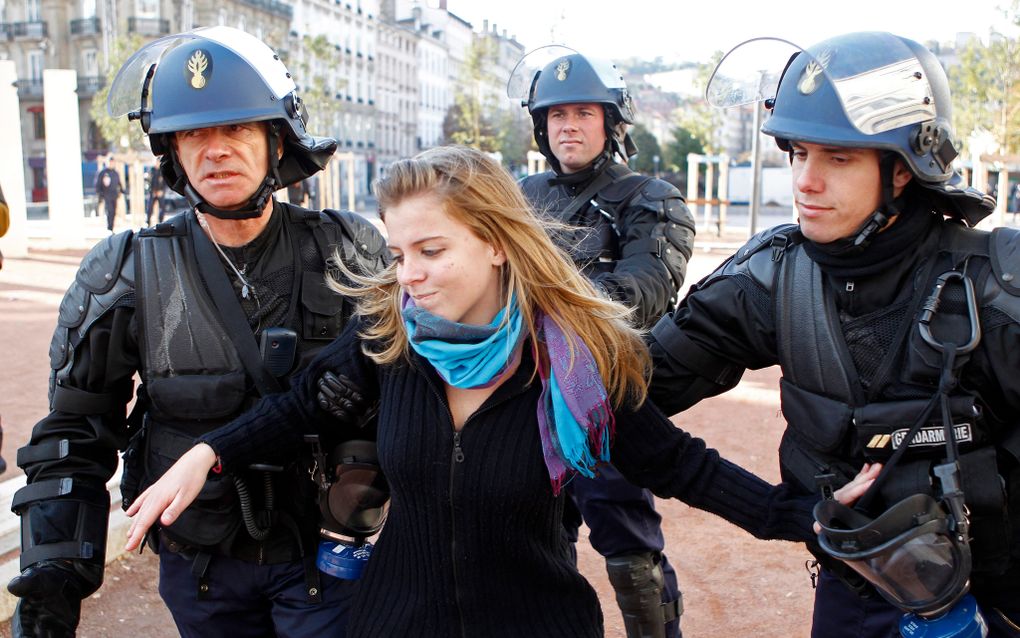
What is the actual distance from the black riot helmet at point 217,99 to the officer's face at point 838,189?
1.38 meters

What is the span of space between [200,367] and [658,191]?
210 cm

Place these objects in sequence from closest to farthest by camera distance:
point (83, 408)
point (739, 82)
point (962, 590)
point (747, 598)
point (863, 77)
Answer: point (962, 590) → point (863, 77) → point (83, 408) → point (739, 82) → point (747, 598)

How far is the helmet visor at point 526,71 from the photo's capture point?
475cm

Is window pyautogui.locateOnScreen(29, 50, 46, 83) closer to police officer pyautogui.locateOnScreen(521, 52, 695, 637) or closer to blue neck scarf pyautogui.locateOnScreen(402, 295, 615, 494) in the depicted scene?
police officer pyautogui.locateOnScreen(521, 52, 695, 637)

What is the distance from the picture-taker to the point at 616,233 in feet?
12.9

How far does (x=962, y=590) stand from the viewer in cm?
193

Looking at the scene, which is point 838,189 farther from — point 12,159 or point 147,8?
point 147,8

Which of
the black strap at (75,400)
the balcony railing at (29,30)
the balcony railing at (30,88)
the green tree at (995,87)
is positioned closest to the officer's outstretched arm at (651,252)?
the black strap at (75,400)

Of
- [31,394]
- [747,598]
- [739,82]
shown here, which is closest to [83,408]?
[739,82]

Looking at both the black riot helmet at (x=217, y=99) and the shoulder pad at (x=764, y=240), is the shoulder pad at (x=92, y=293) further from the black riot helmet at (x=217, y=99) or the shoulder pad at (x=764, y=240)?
the shoulder pad at (x=764, y=240)

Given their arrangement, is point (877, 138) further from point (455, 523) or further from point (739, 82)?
point (455, 523)

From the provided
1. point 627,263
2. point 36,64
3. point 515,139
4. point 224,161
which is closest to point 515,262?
point 224,161

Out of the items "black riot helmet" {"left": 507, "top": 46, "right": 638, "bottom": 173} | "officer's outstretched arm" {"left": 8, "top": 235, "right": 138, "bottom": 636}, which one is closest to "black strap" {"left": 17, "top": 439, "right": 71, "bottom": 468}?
"officer's outstretched arm" {"left": 8, "top": 235, "right": 138, "bottom": 636}

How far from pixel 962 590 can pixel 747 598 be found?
262 centimetres
